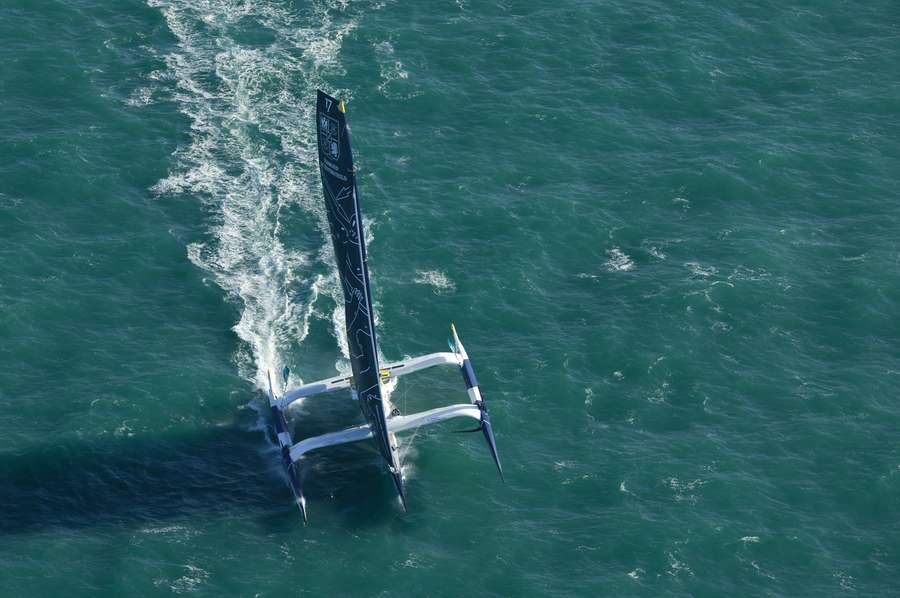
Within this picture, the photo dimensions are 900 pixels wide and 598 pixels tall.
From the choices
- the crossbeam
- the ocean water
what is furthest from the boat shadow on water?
the crossbeam

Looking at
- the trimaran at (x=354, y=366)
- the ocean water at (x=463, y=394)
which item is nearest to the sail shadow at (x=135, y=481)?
the ocean water at (x=463, y=394)

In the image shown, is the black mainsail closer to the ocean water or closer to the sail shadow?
the ocean water

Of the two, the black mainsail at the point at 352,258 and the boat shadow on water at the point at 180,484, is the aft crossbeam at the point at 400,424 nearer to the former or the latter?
the black mainsail at the point at 352,258

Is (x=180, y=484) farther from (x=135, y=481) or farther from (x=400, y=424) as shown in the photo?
(x=400, y=424)

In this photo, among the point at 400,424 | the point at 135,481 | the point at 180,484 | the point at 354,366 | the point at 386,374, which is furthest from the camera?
the point at 386,374

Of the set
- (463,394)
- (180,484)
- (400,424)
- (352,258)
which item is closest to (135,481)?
(180,484)
